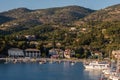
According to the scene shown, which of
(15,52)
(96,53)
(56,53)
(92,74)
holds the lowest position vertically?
(56,53)

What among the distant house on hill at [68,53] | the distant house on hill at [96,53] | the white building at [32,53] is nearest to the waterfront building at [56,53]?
the distant house on hill at [68,53]

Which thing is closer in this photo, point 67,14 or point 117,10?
point 117,10

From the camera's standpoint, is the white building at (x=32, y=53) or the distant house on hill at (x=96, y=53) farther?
the white building at (x=32, y=53)

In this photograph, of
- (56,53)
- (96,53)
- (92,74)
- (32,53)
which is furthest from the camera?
(32,53)

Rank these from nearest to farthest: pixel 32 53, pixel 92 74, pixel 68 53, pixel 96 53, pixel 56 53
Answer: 1. pixel 92 74
2. pixel 96 53
3. pixel 68 53
4. pixel 56 53
5. pixel 32 53

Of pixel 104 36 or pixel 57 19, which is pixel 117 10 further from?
pixel 104 36

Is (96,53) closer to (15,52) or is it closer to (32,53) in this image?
(32,53)

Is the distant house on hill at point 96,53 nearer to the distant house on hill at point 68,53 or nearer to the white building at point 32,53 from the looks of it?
the distant house on hill at point 68,53

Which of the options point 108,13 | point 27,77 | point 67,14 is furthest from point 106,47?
point 67,14

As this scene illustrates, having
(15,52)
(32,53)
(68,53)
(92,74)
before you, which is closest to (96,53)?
(68,53)

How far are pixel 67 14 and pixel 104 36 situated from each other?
99744 millimetres

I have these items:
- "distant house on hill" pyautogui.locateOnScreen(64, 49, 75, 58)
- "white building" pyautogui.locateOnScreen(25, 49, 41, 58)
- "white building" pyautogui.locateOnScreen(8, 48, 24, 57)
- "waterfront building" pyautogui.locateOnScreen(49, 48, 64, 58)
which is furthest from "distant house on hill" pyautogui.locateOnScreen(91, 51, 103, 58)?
"white building" pyautogui.locateOnScreen(8, 48, 24, 57)

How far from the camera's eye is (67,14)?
649ft

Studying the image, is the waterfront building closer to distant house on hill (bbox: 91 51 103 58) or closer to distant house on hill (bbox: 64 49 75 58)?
distant house on hill (bbox: 64 49 75 58)
